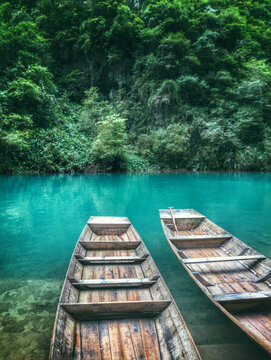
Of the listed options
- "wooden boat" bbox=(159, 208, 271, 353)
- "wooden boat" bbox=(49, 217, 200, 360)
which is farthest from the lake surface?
"wooden boat" bbox=(49, 217, 200, 360)

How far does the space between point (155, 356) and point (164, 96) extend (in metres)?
26.1

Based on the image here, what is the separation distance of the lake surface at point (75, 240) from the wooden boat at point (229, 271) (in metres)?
0.34

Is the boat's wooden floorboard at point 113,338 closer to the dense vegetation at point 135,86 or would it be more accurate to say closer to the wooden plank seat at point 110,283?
the wooden plank seat at point 110,283

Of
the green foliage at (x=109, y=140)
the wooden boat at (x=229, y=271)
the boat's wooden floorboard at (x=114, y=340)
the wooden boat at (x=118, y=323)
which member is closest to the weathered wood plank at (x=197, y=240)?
the wooden boat at (x=229, y=271)

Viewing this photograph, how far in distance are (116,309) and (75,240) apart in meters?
4.23

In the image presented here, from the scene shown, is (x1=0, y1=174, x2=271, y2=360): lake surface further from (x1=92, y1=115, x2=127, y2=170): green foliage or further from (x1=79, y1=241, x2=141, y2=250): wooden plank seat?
(x1=92, y1=115, x2=127, y2=170): green foliage

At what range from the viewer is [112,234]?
20.0ft

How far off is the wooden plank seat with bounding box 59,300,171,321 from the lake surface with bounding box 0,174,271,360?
71cm

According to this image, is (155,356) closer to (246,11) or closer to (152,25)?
(152,25)

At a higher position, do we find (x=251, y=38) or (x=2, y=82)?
(x=251, y=38)

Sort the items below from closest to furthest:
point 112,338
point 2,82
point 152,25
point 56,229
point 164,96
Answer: point 112,338 < point 56,229 < point 2,82 < point 164,96 < point 152,25

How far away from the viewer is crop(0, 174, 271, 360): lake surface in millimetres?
2904

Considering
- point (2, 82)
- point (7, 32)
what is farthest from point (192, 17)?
point (2, 82)

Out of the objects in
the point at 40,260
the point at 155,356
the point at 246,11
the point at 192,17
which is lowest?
the point at 40,260
